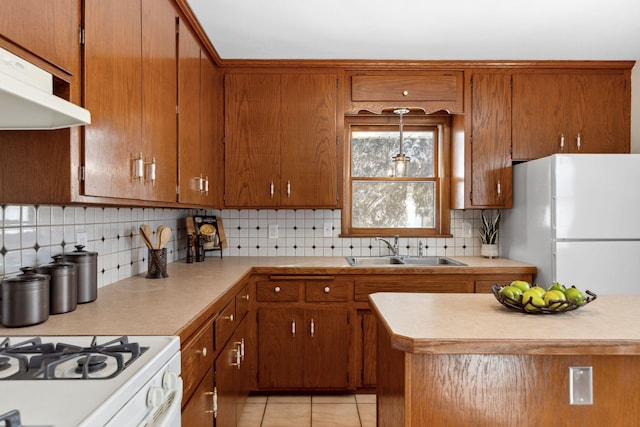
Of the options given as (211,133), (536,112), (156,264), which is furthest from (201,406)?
(536,112)

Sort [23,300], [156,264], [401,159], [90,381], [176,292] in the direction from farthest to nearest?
1. [401,159]
2. [156,264]
3. [176,292]
4. [23,300]
5. [90,381]

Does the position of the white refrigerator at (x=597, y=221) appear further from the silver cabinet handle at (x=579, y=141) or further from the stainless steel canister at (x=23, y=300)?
the stainless steel canister at (x=23, y=300)

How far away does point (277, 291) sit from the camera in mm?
2955

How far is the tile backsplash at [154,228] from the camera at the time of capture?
1.63 metres

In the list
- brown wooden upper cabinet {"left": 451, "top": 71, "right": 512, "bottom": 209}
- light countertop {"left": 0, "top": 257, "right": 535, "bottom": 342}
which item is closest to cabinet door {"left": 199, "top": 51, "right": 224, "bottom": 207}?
light countertop {"left": 0, "top": 257, "right": 535, "bottom": 342}

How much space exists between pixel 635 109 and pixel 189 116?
3.22 metres

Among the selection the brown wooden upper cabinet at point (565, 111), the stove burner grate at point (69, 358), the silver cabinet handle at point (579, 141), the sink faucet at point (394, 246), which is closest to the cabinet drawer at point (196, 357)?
the stove burner grate at point (69, 358)

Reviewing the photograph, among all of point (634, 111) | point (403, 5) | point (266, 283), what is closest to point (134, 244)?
point (266, 283)

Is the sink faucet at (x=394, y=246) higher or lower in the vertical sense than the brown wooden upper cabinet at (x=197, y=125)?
lower

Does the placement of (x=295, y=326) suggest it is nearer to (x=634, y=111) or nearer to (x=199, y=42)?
(x=199, y=42)

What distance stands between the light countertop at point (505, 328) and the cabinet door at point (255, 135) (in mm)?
1713

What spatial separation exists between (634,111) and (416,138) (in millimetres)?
1609

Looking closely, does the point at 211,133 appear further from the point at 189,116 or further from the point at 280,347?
the point at 280,347

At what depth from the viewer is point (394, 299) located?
1.86 meters
